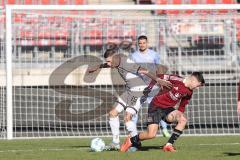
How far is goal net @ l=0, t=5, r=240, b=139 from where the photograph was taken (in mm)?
16203

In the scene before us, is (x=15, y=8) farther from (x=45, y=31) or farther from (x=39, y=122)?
(x=45, y=31)

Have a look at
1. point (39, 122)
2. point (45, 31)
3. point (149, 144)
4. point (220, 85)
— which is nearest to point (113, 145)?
point (149, 144)

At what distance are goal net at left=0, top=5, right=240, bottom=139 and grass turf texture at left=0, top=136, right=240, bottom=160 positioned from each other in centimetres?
198

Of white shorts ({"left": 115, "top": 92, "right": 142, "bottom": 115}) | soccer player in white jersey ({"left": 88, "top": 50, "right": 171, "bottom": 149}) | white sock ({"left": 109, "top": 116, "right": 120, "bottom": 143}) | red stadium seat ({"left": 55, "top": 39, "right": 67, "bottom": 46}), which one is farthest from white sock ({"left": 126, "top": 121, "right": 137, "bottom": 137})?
red stadium seat ({"left": 55, "top": 39, "right": 67, "bottom": 46})

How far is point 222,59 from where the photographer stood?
18.5m

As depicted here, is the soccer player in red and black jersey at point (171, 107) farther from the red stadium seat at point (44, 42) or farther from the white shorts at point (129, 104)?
the red stadium seat at point (44, 42)

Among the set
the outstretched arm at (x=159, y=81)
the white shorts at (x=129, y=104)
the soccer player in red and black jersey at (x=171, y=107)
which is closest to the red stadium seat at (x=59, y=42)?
the white shorts at (x=129, y=104)

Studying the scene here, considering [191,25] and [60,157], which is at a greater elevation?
[191,25]

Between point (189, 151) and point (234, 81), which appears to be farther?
point (234, 81)

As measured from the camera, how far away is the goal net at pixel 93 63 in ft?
53.2

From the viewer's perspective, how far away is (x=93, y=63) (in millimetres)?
17891

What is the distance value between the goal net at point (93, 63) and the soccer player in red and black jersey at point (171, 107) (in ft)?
13.6

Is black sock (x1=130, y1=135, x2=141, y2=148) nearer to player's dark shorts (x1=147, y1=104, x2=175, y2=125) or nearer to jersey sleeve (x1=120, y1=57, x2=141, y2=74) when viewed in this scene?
player's dark shorts (x1=147, y1=104, x2=175, y2=125)

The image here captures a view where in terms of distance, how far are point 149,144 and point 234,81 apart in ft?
20.5
